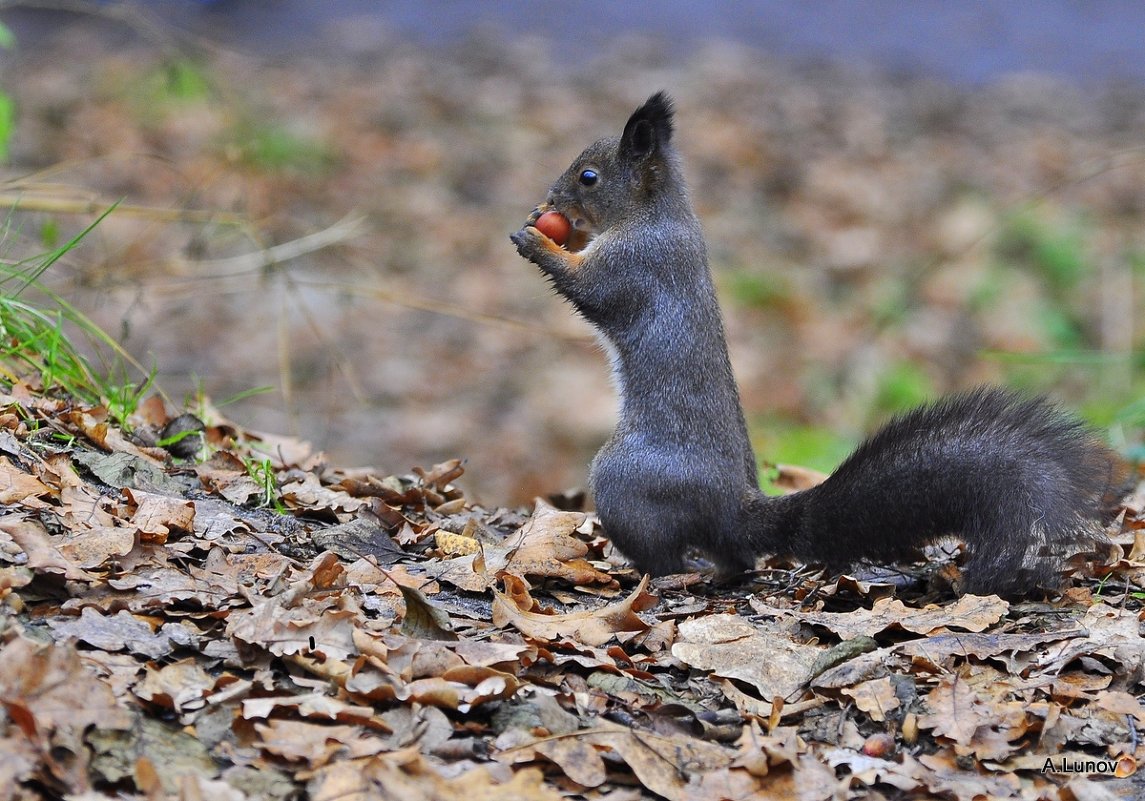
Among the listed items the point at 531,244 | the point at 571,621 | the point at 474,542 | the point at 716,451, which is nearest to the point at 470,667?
the point at 571,621

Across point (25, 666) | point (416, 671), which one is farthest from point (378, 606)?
point (25, 666)

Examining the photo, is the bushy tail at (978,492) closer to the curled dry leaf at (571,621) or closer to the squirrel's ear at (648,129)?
the curled dry leaf at (571,621)

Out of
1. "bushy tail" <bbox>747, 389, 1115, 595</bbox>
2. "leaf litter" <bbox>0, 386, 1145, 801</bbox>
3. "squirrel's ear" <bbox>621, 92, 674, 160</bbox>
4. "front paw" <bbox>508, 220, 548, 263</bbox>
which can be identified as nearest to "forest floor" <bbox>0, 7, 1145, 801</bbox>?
"leaf litter" <bbox>0, 386, 1145, 801</bbox>

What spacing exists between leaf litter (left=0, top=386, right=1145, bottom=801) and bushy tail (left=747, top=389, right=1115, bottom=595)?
0.15 m

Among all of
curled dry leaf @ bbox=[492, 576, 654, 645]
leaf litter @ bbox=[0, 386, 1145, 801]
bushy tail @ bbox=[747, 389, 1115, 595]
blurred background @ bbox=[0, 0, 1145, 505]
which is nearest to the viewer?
leaf litter @ bbox=[0, 386, 1145, 801]

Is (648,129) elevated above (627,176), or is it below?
above

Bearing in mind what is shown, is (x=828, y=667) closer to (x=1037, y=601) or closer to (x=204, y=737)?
(x=1037, y=601)

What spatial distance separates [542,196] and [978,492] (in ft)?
23.2

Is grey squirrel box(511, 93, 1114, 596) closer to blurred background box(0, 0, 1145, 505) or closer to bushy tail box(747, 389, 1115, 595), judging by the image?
bushy tail box(747, 389, 1115, 595)

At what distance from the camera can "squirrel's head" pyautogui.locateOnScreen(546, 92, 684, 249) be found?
13.8 feet

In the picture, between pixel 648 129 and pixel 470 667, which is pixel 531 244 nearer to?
pixel 648 129

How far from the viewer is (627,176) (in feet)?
14.1

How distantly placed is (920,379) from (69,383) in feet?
18.9

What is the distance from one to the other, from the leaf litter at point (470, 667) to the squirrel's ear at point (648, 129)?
1.44 metres
